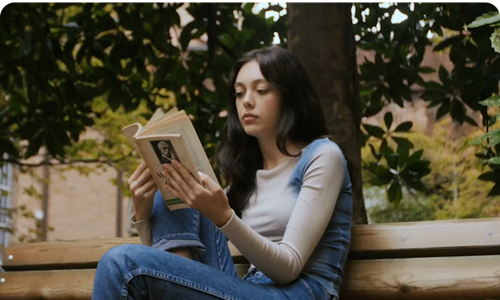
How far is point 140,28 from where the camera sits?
507 cm

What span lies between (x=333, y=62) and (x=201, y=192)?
1.73 metres

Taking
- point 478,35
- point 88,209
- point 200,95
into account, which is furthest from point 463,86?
point 88,209

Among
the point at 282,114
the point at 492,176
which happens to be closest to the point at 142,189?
the point at 282,114

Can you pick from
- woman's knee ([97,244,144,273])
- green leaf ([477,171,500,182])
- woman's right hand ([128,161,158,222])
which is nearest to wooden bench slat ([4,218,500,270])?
woman's right hand ([128,161,158,222])

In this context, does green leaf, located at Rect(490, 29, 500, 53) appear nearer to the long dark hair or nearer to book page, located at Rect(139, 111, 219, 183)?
the long dark hair

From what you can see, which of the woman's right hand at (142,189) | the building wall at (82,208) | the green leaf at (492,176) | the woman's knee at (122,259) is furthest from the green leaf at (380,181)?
the building wall at (82,208)

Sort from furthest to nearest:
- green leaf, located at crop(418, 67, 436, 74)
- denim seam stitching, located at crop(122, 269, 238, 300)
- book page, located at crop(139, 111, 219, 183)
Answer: green leaf, located at crop(418, 67, 436, 74), book page, located at crop(139, 111, 219, 183), denim seam stitching, located at crop(122, 269, 238, 300)

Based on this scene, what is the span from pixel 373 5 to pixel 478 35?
691mm

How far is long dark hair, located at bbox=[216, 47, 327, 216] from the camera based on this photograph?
9.00 feet

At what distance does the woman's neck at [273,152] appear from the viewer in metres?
2.79

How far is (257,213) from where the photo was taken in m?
2.72

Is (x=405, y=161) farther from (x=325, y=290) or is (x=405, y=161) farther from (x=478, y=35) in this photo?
(x=325, y=290)

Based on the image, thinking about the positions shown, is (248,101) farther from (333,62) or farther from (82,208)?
(82,208)

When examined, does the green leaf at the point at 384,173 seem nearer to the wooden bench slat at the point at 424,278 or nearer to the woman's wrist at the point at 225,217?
the wooden bench slat at the point at 424,278
